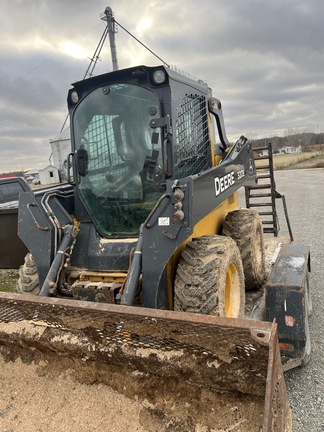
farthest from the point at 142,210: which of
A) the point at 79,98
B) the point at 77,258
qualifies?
the point at 79,98

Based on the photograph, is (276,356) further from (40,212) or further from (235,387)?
(40,212)

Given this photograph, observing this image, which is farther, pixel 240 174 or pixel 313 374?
pixel 240 174

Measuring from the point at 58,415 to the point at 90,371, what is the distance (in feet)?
0.97

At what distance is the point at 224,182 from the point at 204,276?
4.36ft

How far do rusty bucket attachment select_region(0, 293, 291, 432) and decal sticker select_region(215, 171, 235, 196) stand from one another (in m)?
1.84

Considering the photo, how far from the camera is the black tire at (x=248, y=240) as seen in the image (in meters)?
4.48

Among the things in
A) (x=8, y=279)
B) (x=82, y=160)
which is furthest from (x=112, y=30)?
(x=82, y=160)

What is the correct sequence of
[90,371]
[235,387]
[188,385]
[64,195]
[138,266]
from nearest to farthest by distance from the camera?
[235,387]
[188,385]
[90,371]
[138,266]
[64,195]

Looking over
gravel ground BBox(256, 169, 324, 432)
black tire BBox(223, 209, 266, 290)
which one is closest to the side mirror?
black tire BBox(223, 209, 266, 290)

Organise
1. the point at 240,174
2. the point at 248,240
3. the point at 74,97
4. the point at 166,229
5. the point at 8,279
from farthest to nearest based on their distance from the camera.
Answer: the point at 8,279 < the point at 240,174 < the point at 248,240 < the point at 74,97 < the point at 166,229

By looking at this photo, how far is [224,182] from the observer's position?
154 inches

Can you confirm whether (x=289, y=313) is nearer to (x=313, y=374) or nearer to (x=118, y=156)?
(x=313, y=374)

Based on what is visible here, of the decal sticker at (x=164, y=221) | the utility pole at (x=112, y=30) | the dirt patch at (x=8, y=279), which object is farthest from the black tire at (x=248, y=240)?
the utility pole at (x=112, y=30)

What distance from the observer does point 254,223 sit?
185 inches
